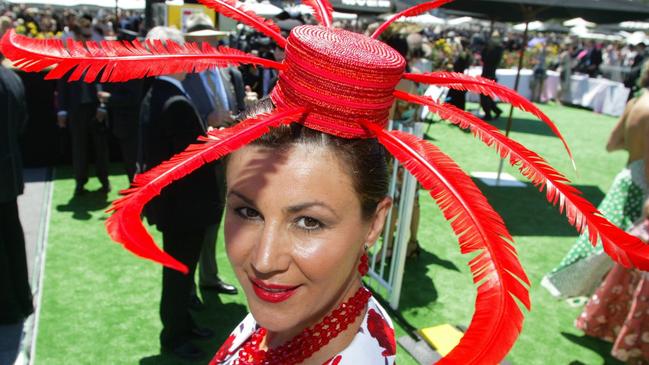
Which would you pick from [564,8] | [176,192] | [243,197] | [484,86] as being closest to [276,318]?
[243,197]

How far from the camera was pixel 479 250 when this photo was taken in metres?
0.91

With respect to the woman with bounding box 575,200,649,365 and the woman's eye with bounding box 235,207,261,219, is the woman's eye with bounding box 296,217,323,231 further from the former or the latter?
the woman with bounding box 575,200,649,365

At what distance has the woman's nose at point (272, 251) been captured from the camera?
3.60 feet

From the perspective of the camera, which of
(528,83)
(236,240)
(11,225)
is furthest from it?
(528,83)

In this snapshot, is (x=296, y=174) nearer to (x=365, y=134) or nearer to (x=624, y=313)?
(x=365, y=134)

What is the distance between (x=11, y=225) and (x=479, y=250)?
11.6 ft

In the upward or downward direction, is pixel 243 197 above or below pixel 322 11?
below

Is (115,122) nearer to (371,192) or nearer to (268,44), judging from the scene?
(268,44)

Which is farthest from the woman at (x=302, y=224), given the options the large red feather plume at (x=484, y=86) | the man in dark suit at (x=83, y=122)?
the man in dark suit at (x=83, y=122)

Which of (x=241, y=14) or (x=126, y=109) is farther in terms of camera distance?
(x=126, y=109)

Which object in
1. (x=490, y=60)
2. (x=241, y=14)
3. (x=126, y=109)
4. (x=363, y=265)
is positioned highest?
(x=241, y=14)

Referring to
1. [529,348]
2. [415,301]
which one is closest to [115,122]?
[415,301]

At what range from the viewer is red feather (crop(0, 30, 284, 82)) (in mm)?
988

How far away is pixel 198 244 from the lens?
317cm
